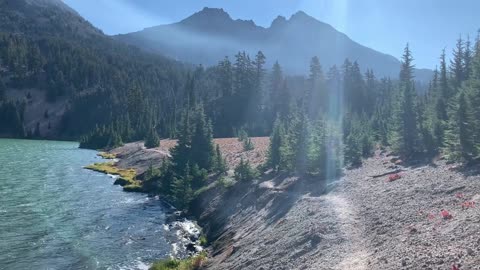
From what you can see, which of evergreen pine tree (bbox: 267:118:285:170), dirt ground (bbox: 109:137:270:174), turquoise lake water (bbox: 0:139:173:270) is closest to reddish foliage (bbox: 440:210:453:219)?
turquoise lake water (bbox: 0:139:173:270)

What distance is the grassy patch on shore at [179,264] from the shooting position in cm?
3166

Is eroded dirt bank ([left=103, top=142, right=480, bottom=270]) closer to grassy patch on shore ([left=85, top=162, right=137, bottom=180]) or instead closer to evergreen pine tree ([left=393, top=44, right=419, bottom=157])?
evergreen pine tree ([left=393, top=44, right=419, bottom=157])

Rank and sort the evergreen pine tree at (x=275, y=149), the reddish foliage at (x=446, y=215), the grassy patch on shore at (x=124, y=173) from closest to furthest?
the reddish foliage at (x=446, y=215), the evergreen pine tree at (x=275, y=149), the grassy patch on shore at (x=124, y=173)

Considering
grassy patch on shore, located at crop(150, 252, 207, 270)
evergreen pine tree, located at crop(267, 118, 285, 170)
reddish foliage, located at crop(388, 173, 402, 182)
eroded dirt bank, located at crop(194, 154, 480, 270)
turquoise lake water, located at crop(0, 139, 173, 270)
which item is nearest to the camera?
eroded dirt bank, located at crop(194, 154, 480, 270)

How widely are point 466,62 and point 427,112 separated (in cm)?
2327

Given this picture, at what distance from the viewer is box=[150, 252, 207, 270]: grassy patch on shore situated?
1246 inches

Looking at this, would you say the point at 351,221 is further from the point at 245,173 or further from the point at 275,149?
the point at 275,149

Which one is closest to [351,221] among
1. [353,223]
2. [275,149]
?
[353,223]

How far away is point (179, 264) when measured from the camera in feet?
106

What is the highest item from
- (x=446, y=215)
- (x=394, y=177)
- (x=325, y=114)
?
(x=325, y=114)

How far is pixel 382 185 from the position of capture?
39062 millimetres

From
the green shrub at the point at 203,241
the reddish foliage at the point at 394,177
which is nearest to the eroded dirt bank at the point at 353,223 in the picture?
the reddish foliage at the point at 394,177

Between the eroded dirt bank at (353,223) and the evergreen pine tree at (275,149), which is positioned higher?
the evergreen pine tree at (275,149)

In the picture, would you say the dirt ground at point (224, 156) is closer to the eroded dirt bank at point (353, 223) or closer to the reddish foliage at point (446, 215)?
the eroded dirt bank at point (353, 223)
